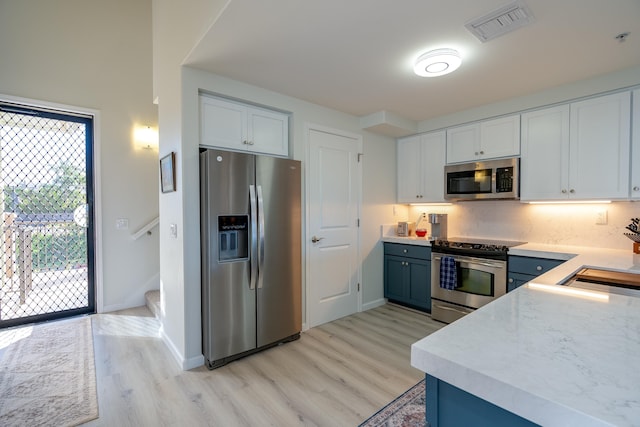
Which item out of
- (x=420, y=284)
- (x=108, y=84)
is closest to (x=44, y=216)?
(x=108, y=84)

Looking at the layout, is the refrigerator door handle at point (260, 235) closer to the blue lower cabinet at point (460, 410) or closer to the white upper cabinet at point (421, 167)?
the blue lower cabinet at point (460, 410)

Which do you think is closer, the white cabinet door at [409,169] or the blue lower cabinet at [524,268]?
the blue lower cabinet at [524,268]

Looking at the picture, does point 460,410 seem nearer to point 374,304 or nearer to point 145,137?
point 374,304

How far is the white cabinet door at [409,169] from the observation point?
3.99 metres

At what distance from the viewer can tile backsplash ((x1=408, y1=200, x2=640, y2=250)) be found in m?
2.82

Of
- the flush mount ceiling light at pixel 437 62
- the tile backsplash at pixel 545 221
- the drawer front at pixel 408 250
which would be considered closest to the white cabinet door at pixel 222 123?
the flush mount ceiling light at pixel 437 62

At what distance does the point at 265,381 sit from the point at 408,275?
7.18 ft

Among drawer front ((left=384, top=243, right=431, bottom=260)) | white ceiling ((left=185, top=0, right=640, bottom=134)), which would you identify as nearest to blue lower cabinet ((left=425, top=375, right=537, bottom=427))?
white ceiling ((left=185, top=0, right=640, bottom=134))

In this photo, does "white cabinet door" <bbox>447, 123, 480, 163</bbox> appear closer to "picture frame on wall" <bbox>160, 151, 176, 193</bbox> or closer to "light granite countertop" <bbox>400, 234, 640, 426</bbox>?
"light granite countertop" <bbox>400, 234, 640, 426</bbox>

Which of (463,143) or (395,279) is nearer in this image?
(463,143)

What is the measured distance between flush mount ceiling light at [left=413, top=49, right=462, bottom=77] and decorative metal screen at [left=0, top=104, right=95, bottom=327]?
3897mm

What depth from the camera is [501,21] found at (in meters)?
1.86

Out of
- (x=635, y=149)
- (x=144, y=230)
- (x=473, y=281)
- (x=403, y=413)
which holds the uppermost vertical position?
(x=635, y=149)

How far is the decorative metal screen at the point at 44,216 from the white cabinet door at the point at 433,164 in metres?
4.23
